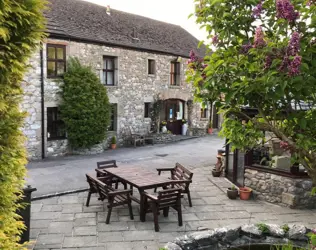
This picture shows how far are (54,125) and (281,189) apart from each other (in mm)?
9819

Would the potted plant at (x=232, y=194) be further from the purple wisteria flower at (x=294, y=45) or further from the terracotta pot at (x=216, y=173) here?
the purple wisteria flower at (x=294, y=45)

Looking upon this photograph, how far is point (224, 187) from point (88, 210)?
4.18 m

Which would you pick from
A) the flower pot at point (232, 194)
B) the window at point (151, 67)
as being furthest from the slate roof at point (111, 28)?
the flower pot at point (232, 194)

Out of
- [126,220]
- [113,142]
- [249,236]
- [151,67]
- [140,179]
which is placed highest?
[151,67]

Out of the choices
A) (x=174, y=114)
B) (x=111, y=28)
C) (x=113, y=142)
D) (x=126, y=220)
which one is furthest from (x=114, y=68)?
(x=126, y=220)

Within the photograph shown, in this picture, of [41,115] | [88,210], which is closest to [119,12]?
[41,115]

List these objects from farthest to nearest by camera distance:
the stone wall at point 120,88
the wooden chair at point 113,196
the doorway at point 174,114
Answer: the doorway at point 174,114
the stone wall at point 120,88
the wooden chair at point 113,196

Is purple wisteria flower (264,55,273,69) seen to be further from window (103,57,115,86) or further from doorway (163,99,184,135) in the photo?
doorway (163,99,184,135)

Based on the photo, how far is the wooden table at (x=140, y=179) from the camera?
21.5 feet

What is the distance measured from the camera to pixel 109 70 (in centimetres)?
1567

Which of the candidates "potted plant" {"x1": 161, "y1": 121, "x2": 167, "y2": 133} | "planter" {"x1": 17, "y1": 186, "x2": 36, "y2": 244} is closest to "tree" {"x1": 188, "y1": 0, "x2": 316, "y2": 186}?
"planter" {"x1": 17, "y1": 186, "x2": 36, "y2": 244}

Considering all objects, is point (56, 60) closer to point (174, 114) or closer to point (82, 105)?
point (82, 105)

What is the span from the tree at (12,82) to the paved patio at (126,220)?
8.12 feet

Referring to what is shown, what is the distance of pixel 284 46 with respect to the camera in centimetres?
315
